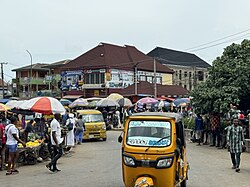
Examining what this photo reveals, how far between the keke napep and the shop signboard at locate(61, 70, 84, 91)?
1935 inches

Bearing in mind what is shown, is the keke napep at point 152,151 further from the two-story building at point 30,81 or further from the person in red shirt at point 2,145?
the two-story building at point 30,81

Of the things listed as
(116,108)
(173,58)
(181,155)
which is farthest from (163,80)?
(181,155)

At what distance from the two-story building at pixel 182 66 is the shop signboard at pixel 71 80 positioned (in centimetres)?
2034

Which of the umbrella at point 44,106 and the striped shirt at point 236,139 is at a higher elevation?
the umbrella at point 44,106

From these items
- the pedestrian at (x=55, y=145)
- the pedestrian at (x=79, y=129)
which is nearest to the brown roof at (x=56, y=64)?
the pedestrian at (x=79, y=129)

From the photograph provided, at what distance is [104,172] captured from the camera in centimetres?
1348

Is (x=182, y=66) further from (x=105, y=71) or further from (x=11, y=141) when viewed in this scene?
(x=11, y=141)

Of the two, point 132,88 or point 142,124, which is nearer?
point 142,124

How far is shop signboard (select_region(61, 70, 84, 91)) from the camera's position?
193 feet

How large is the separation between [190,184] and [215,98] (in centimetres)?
1079

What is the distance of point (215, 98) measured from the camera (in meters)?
21.7

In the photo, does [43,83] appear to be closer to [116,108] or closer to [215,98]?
[116,108]

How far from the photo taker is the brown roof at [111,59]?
5728 centimetres

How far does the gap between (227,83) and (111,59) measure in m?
36.5
